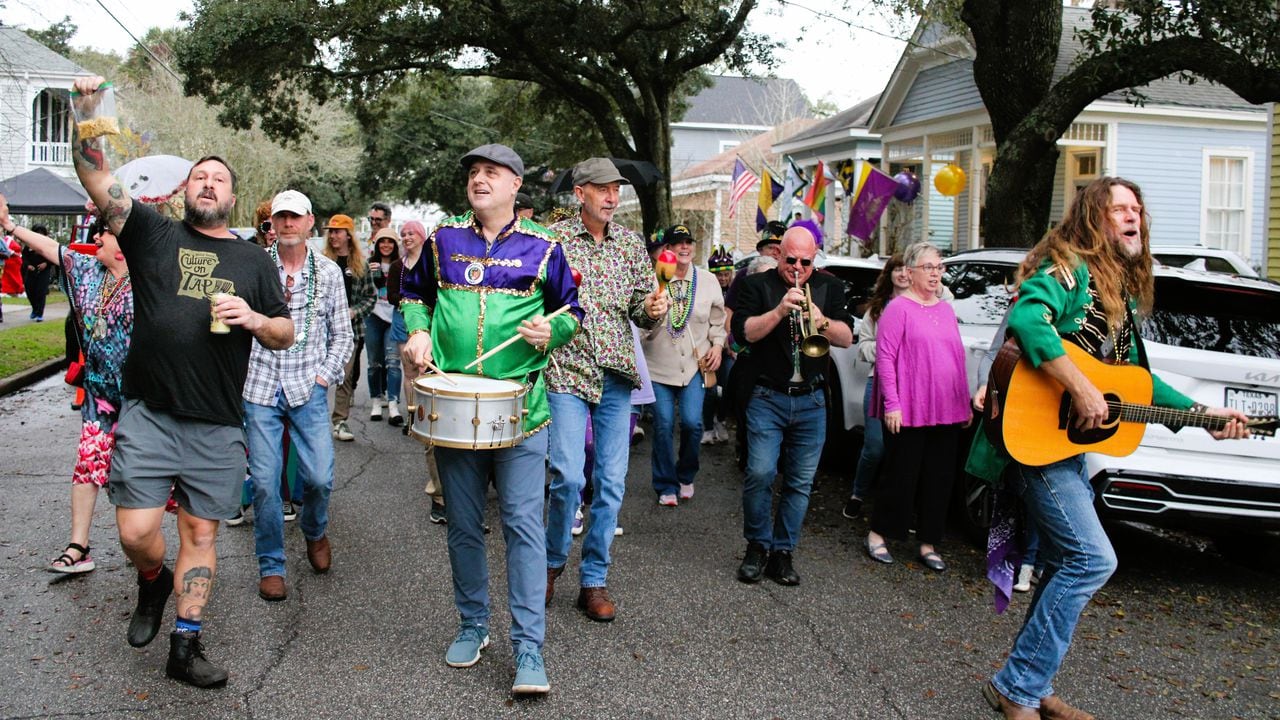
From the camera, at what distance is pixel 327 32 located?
19891 millimetres

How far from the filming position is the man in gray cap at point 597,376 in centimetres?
532

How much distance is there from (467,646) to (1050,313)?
267cm

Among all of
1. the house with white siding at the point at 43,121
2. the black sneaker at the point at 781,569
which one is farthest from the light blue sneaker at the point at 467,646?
the house with white siding at the point at 43,121

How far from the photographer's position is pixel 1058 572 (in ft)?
13.6

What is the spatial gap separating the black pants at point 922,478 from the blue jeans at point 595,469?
1.80 meters

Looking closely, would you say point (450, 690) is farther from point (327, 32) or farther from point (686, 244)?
point (327, 32)

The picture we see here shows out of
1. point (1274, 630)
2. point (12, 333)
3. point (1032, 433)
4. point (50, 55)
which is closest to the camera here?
point (1032, 433)

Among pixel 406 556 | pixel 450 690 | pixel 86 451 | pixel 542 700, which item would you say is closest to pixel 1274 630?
pixel 542 700

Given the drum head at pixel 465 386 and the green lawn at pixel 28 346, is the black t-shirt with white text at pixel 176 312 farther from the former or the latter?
the green lawn at pixel 28 346

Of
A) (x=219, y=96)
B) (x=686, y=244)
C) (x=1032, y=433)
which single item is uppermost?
(x=219, y=96)

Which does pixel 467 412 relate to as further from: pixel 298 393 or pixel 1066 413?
pixel 1066 413

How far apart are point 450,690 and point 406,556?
208 centimetres

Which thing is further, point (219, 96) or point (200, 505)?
point (219, 96)

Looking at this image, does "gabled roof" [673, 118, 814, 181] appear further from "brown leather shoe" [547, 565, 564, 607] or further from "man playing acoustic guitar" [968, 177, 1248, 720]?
"man playing acoustic guitar" [968, 177, 1248, 720]
